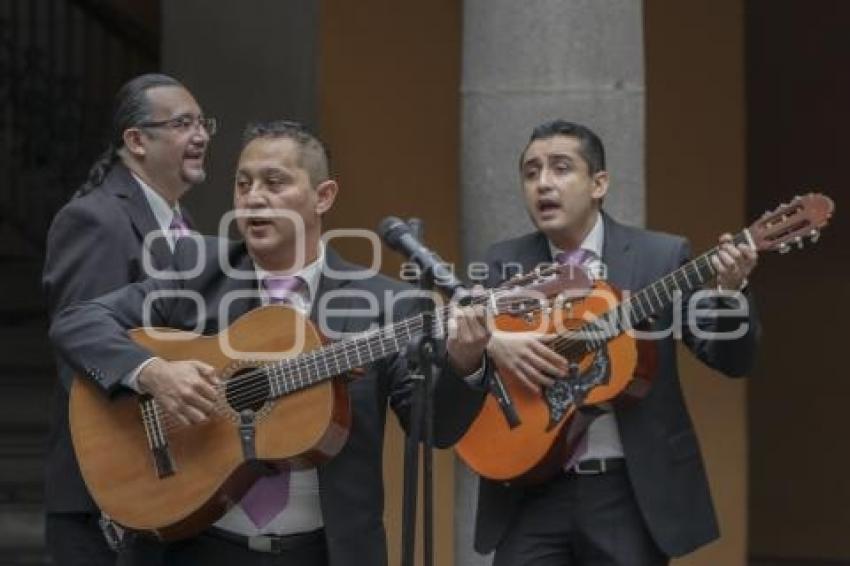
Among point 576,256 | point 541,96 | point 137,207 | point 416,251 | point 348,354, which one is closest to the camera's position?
point 416,251

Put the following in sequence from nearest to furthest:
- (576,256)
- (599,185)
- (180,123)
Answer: (576,256) < (599,185) < (180,123)

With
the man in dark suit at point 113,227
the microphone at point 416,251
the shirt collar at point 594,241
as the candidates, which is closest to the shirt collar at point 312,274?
the microphone at point 416,251

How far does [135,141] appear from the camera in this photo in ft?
24.5

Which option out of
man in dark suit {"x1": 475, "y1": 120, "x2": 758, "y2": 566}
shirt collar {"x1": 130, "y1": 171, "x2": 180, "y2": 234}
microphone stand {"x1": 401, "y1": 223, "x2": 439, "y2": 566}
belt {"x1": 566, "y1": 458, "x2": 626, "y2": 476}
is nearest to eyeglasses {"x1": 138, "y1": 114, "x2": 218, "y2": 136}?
shirt collar {"x1": 130, "y1": 171, "x2": 180, "y2": 234}

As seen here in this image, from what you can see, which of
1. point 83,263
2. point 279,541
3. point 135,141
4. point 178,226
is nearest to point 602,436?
point 279,541

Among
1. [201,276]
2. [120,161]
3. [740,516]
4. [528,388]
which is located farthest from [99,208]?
[740,516]

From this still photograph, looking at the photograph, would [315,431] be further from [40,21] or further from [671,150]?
Answer: [40,21]

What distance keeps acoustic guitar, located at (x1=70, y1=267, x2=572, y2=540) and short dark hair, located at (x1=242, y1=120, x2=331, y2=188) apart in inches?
14.9

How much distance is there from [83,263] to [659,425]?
1.66m

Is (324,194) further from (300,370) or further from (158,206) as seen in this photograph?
(158,206)

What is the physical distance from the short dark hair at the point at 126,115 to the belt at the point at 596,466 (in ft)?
5.39

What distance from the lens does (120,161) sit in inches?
296

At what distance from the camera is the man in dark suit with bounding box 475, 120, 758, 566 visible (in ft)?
22.4

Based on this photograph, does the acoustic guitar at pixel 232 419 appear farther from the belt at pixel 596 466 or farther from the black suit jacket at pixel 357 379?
the belt at pixel 596 466
